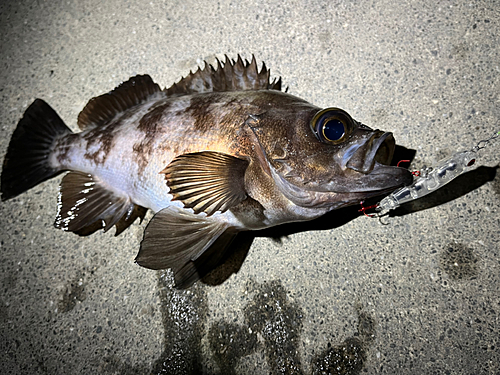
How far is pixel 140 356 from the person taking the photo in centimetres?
181

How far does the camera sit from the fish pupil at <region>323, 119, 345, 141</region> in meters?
1.17

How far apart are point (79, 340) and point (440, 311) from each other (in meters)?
1.99

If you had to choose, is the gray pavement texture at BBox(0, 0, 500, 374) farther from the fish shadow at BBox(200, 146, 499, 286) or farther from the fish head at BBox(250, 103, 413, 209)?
the fish head at BBox(250, 103, 413, 209)

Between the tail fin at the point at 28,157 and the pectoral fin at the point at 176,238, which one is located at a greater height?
the tail fin at the point at 28,157

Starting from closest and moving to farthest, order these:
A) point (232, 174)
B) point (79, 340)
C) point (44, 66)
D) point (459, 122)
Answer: point (232, 174), point (459, 122), point (79, 340), point (44, 66)

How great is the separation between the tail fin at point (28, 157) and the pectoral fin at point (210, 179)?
1100 mm

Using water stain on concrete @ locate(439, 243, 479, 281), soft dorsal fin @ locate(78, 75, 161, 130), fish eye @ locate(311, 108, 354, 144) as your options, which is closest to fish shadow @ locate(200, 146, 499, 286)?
water stain on concrete @ locate(439, 243, 479, 281)

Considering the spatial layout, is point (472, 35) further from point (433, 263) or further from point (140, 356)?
point (140, 356)

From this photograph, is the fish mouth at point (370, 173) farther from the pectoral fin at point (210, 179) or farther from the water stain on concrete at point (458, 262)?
the water stain on concrete at point (458, 262)

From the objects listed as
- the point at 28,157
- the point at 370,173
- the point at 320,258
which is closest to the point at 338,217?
the point at 320,258

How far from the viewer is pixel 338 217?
179 cm

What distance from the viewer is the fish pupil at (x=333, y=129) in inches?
45.9

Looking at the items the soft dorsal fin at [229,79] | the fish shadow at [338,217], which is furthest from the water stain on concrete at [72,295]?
the soft dorsal fin at [229,79]

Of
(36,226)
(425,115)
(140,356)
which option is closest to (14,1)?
(36,226)
